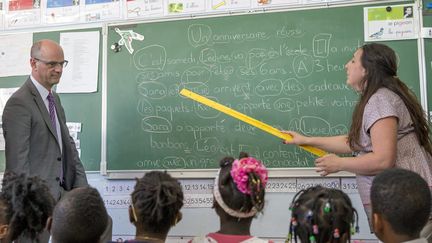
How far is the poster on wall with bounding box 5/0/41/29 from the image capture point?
417 cm

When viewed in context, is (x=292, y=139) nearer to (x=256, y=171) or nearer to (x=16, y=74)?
(x=256, y=171)

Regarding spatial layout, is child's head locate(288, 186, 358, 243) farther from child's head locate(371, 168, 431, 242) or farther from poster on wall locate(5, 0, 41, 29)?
poster on wall locate(5, 0, 41, 29)

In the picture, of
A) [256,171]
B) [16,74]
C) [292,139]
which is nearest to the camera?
[256,171]

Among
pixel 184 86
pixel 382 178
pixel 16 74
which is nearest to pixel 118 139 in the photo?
pixel 184 86

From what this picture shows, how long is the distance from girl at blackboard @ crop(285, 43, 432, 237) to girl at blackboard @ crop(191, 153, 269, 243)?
2.23 ft

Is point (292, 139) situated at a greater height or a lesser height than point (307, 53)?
lesser

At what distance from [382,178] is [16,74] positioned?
3345 millimetres

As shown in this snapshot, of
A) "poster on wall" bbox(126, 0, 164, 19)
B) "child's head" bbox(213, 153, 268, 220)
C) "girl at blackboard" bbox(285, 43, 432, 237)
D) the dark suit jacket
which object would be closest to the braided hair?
"child's head" bbox(213, 153, 268, 220)

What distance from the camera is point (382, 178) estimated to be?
6.10 ft

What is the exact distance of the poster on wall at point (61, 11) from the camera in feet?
13.4

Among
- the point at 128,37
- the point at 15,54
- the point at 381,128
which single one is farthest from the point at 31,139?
the point at 381,128

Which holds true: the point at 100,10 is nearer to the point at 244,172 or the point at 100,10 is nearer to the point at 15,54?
the point at 15,54

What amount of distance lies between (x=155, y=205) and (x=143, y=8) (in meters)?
2.35

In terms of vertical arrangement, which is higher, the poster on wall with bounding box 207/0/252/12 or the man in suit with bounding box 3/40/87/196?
the poster on wall with bounding box 207/0/252/12
